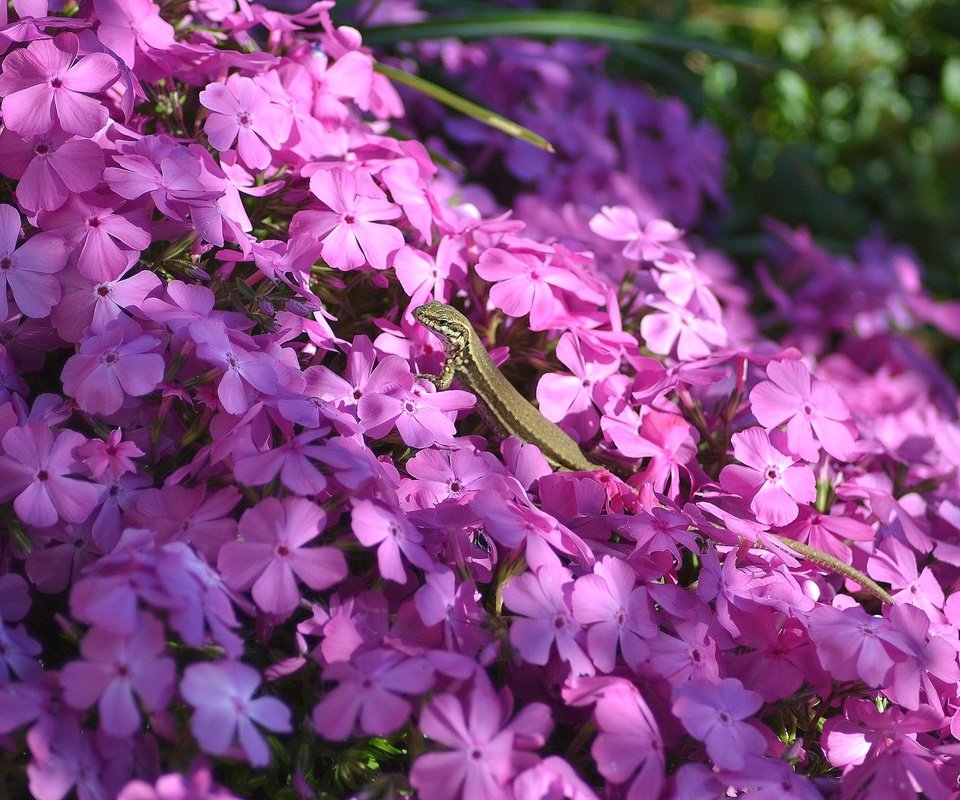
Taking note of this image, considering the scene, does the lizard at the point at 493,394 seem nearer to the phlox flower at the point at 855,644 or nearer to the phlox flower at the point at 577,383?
the phlox flower at the point at 577,383

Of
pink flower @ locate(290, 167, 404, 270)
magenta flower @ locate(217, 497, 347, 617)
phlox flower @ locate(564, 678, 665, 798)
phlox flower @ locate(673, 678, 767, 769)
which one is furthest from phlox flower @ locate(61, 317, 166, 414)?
phlox flower @ locate(673, 678, 767, 769)

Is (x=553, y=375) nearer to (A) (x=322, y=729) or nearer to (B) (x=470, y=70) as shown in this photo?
(A) (x=322, y=729)

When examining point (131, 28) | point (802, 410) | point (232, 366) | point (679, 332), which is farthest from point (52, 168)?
point (802, 410)

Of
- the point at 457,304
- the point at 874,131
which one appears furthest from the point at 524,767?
the point at 874,131

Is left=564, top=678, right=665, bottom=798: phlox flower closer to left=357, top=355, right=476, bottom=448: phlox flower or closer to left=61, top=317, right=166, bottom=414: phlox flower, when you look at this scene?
left=357, top=355, right=476, bottom=448: phlox flower

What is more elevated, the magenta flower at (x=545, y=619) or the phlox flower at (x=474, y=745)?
the magenta flower at (x=545, y=619)

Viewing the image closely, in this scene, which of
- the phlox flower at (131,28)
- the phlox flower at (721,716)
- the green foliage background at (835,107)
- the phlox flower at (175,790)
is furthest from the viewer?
the green foliage background at (835,107)

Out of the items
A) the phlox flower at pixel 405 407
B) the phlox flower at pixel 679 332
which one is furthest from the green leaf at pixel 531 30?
the phlox flower at pixel 405 407
